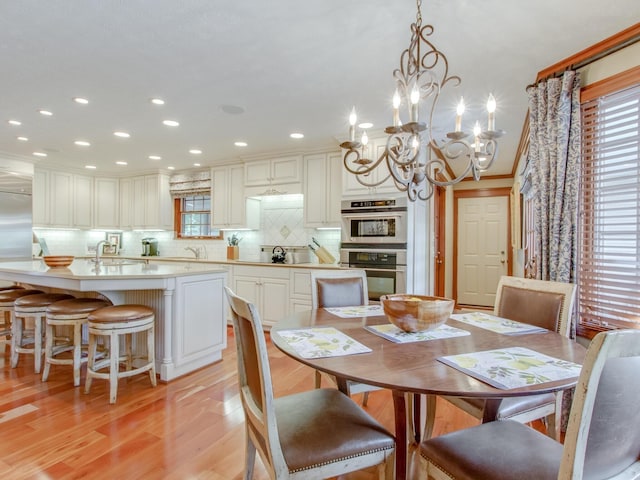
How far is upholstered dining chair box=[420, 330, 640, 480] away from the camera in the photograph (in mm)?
809

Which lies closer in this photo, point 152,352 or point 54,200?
point 152,352

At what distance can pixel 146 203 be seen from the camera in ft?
19.6

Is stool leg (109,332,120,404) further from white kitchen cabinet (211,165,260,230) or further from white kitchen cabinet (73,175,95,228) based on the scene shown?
white kitchen cabinet (73,175,95,228)

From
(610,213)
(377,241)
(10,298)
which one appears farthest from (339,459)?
(10,298)

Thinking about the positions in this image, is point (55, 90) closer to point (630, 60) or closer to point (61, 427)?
point (61, 427)

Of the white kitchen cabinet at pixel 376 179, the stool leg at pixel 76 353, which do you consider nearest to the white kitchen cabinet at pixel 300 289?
the white kitchen cabinet at pixel 376 179

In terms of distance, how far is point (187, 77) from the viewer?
2590mm

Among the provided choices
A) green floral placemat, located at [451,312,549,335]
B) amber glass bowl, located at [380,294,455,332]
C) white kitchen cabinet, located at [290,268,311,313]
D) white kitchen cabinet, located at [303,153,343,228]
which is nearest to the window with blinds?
green floral placemat, located at [451,312,549,335]

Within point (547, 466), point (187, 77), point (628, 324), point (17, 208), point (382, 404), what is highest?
point (187, 77)

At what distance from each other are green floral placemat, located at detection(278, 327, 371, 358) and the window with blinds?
168 cm

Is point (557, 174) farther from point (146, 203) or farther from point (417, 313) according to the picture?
point (146, 203)

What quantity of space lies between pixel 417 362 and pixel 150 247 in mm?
5865

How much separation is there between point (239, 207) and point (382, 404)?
342 centimetres

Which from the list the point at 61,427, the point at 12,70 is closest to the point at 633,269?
the point at 61,427
